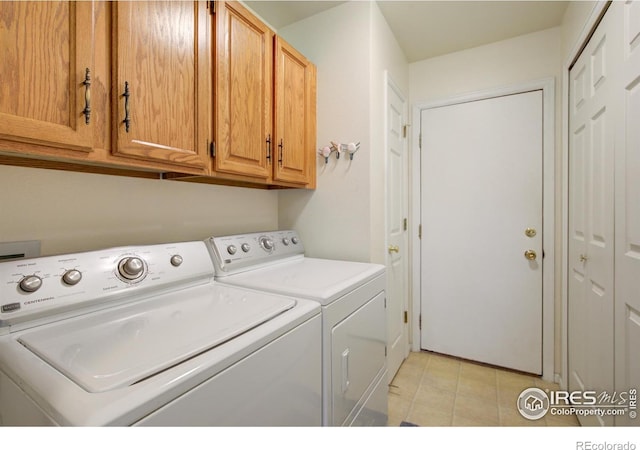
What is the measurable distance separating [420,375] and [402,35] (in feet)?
8.37

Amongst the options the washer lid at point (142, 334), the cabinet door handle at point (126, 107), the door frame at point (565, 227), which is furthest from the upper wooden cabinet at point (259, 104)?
the door frame at point (565, 227)

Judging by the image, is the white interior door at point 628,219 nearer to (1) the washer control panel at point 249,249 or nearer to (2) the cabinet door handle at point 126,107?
(1) the washer control panel at point 249,249

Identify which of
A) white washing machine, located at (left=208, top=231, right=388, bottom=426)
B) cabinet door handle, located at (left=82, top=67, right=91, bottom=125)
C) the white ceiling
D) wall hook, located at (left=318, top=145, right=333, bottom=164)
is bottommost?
white washing machine, located at (left=208, top=231, right=388, bottom=426)

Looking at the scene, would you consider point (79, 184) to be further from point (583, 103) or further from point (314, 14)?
point (583, 103)

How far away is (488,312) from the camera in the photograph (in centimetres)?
228

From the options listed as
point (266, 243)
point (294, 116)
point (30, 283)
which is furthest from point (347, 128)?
point (30, 283)

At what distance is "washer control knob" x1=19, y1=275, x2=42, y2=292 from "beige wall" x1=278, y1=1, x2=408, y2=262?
135cm

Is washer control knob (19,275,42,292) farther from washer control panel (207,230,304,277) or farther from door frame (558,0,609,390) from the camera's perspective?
door frame (558,0,609,390)

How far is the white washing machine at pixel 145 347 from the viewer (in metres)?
0.53

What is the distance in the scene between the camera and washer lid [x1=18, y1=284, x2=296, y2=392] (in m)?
0.58

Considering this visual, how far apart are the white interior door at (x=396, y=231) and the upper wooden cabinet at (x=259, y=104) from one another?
1.99 ft

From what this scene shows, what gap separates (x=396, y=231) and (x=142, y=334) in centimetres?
184

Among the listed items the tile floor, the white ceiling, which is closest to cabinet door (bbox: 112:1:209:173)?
the white ceiling

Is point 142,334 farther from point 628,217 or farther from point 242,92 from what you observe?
point 628,217
